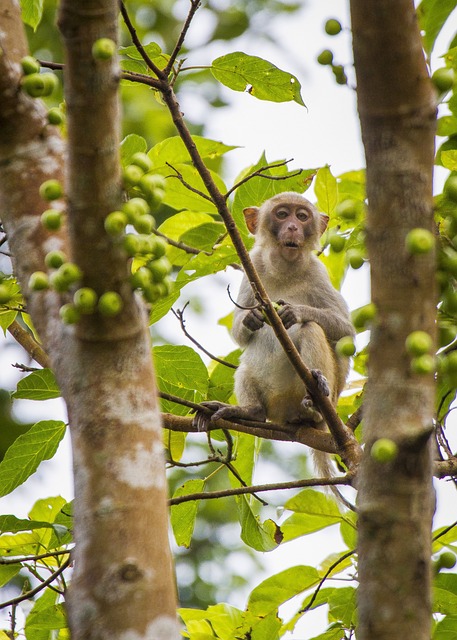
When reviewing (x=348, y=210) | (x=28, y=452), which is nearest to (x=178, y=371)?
(x=28, y=452)

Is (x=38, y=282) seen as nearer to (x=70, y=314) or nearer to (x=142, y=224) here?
(x=70, y=314)

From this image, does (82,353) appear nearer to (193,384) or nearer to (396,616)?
(396,616)

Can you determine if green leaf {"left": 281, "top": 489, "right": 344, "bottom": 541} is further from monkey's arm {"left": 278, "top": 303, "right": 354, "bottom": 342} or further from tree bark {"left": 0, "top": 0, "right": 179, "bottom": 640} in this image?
tree bark {"left": 0, "top": 0, "right": 179, "bottom": 640}

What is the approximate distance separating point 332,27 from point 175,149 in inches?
86.9

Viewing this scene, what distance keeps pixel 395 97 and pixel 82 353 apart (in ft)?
3.08

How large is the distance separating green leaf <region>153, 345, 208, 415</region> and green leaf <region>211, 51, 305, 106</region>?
126 cm

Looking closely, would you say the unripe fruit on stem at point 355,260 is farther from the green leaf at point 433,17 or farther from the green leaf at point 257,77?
the green leaf at point 257,77

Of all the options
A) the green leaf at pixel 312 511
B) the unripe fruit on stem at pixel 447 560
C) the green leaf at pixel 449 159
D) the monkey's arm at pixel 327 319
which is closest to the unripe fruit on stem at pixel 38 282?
the unripe fruit on stem at pixel 447 560

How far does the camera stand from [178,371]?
4.46m

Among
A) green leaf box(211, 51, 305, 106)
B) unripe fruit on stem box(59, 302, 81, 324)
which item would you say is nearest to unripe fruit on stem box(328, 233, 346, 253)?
unripe fruit on stem box(59, 302, 81, 324)

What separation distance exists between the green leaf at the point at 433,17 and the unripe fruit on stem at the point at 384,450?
1.84 meters

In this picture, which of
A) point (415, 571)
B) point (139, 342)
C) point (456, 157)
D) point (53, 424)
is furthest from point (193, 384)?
point (415, 571)

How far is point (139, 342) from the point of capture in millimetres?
2186

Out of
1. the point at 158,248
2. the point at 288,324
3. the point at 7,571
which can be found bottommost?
the point at 7,571
